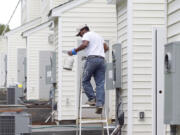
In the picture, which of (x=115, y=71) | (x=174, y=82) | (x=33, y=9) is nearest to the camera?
(x=174, y=82)

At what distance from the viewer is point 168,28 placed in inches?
280

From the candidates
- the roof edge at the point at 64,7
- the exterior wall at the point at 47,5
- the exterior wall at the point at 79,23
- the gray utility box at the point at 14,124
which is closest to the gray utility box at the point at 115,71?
the gray utility box at the point at 14,124

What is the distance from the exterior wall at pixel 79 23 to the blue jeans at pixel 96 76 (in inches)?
219

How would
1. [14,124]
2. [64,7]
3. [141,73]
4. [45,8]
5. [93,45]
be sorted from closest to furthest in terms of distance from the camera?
[14,124], [93,45], [141,73], [64,7], [45,8]

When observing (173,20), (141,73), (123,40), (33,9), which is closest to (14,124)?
(141,73)

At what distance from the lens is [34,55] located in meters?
26.7

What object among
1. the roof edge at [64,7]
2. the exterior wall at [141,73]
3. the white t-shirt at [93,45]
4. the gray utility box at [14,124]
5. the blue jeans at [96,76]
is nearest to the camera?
the gray utility box at [14,124]

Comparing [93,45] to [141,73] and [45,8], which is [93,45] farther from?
[45,8]

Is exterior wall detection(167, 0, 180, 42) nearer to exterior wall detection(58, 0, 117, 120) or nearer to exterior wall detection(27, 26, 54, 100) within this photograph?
exterior wall detection(58, 0, 117, 120)

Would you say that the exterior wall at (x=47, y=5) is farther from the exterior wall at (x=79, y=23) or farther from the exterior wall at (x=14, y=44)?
the exterior wall at (x=79, y=23)

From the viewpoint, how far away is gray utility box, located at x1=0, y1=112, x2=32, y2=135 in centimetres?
963

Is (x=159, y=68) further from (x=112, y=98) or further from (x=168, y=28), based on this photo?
(x=112, y=98)

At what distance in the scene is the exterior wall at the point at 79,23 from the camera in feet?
53.4

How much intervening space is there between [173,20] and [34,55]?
20.1 metres
